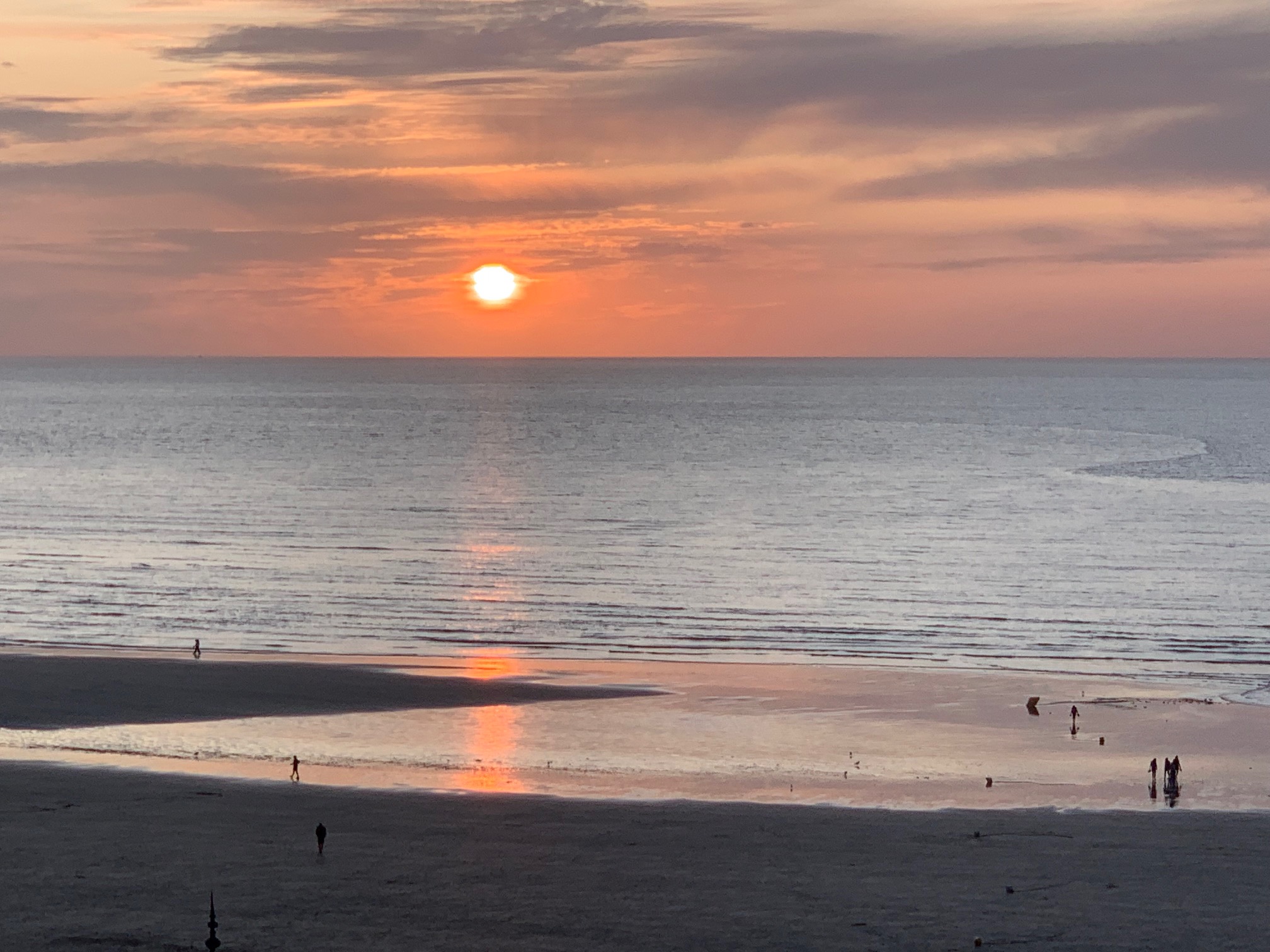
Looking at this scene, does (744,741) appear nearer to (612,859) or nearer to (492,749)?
(492,749)

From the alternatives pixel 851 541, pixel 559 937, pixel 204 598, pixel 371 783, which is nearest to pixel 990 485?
pixel 851 541

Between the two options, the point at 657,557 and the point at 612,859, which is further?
the point at 657,557

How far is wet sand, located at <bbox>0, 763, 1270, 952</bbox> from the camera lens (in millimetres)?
24438

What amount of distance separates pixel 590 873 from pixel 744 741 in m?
13.1

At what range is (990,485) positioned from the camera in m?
119

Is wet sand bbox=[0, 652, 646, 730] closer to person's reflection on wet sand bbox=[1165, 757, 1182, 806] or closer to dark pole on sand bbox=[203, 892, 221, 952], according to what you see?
person's reflection on wet sand bbox=[1165, 757, 1182, 806]

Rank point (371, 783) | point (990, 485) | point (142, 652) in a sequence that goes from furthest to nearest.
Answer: point (990, 485) < point (142, 652) < point (371, 783)

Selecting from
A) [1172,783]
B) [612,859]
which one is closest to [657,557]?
[1172,783]

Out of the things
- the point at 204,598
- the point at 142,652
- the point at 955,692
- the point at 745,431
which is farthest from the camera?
the point at 745,431

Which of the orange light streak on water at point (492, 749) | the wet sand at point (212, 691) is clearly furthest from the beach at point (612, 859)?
the wet sand at point (212, 691)

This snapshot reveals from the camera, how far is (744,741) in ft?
132

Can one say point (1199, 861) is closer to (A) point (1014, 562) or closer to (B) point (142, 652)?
(B) point (142, 652)

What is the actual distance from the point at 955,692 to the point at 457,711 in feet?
52.7

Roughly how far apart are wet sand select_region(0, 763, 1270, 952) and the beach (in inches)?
2.6
